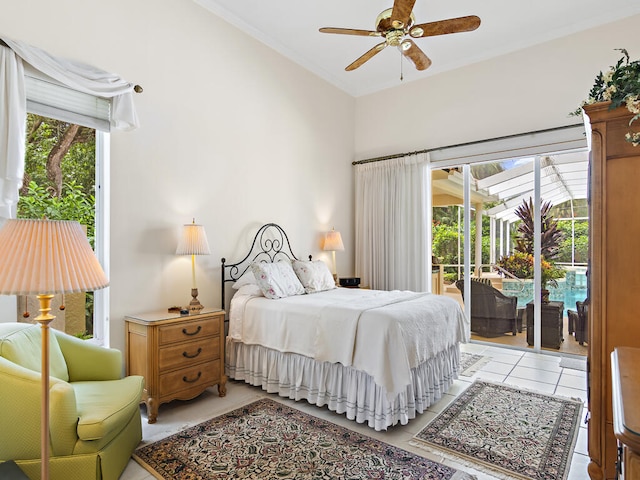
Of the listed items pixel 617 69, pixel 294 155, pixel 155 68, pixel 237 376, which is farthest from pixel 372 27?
pixel 237 376

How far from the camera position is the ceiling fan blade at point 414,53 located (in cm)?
312

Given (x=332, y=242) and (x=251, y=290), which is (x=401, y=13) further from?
(x=332, y=242)

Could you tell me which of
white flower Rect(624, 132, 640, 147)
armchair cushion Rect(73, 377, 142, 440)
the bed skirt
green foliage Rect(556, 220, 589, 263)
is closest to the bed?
the bed skirt

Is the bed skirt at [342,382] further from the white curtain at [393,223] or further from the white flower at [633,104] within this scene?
the white flower at [633,104]

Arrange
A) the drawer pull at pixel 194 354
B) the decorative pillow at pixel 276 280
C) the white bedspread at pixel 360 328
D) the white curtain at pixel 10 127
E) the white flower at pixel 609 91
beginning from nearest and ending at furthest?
the white flower at pixel 609 91, the white curtain at pixel 10 127, the white bedspread at pixel 360 328, the drawer pull at pixel 194 354, the decorative pillow at pixel 276 280

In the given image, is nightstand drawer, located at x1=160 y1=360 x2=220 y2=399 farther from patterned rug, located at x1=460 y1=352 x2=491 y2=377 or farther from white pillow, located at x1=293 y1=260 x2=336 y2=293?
patterned rug, located at x1=460 y1=352 x2=491 y2=377

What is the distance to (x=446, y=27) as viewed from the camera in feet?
9.13

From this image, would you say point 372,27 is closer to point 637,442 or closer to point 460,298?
point 460,298

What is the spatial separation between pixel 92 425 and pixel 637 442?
6.76ft

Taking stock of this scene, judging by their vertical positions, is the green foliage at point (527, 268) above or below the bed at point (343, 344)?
above

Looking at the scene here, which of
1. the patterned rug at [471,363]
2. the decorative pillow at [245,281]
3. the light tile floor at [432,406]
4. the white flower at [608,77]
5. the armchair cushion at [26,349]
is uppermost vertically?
the white flower at [608,77]

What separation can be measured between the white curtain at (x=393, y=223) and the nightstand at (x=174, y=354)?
2.81m

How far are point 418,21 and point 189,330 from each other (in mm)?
3771

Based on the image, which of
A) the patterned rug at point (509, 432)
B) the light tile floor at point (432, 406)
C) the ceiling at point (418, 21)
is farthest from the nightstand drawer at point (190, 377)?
the ceiling at point (418, 21)
